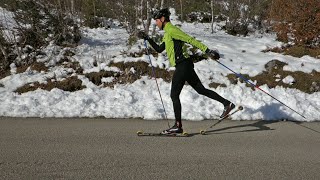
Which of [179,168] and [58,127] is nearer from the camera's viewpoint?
[179,168]

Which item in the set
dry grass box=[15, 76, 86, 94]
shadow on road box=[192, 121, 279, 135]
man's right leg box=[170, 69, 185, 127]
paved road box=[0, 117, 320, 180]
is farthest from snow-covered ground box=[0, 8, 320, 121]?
man's right leg box=[170, 69, 185, 127]

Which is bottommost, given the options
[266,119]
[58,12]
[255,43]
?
[266,119]

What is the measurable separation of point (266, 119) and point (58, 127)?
4.28 m

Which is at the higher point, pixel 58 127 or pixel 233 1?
pixel 233 1

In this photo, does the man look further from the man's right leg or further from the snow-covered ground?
the snow-covered ground

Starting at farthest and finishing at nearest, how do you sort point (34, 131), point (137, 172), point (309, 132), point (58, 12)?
point (58, 12), point (309, 132), point (34, 131), point (137, 172)

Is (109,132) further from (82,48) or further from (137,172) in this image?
(82,48)

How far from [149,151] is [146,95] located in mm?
3744

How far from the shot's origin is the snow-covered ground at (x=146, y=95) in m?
7.89

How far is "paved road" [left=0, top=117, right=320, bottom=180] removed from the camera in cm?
462

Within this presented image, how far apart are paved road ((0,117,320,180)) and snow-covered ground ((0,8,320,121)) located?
0.56 meters

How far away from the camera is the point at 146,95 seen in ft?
29.9

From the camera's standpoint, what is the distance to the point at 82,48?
39.5 ft

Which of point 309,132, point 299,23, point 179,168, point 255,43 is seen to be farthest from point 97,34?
point 179,168
